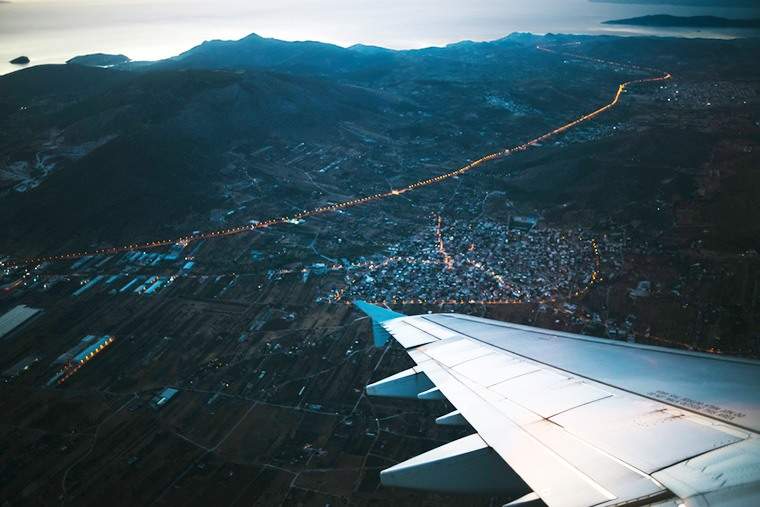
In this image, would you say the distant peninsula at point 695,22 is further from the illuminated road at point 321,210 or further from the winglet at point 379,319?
the winglet at point 379,319

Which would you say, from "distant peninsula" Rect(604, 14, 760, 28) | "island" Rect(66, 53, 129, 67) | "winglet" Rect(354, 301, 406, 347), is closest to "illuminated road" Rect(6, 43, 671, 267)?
"winglet" Rect(354, 301, 406, 347)

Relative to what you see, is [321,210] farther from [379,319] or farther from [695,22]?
[695,22]

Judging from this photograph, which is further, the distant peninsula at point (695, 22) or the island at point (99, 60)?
the island at point (99, 60)

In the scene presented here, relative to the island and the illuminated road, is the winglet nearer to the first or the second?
the illuminated road

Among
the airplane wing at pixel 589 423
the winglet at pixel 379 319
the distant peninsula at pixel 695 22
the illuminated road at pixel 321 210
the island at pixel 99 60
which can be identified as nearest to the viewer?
the airplane wing at pixel 589 423

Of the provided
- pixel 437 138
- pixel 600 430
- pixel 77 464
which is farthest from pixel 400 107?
pixel 600 430

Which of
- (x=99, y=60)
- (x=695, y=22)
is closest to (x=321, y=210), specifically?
(x=695, y=22)

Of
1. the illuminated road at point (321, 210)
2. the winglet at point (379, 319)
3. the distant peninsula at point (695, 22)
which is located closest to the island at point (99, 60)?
the illuminated road at point (321, 210)
